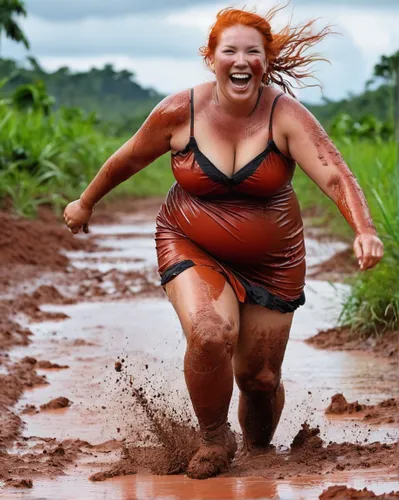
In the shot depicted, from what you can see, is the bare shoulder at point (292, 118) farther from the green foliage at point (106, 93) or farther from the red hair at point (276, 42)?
the green foliage at point (106, 93)

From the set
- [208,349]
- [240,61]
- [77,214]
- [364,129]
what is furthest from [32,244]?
[364,129]

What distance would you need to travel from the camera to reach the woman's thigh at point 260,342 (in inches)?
189

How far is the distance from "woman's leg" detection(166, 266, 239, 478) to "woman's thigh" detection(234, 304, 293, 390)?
17cm

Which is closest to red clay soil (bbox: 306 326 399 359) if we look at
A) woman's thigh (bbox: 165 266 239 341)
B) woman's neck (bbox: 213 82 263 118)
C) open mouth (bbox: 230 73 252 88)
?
woman's thigh (bbox: 165 266 239 341)

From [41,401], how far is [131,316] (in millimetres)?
2636

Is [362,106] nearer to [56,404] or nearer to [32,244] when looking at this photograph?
[32,244]

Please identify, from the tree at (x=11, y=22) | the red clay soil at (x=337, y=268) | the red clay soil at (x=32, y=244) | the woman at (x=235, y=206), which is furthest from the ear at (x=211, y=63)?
the tree at (x=11, y=22)

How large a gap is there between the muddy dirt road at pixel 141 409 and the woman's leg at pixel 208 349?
0.40ft

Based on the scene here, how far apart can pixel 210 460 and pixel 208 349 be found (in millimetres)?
464

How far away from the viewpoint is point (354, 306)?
25.5 feet

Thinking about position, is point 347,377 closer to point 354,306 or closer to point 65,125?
point 354,306

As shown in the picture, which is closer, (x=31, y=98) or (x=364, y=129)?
(x=31, y=98)

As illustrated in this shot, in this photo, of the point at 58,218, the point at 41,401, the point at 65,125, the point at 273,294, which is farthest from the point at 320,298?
the point at 65,125

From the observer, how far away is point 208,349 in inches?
175
